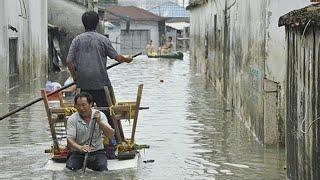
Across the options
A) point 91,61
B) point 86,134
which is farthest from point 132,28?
point 86,134

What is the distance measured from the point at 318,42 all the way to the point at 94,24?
422cm

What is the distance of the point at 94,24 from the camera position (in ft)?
34.7

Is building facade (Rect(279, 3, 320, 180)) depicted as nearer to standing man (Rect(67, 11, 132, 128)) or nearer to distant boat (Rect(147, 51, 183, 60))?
standing man (Rect(67, 11, 132, 128))

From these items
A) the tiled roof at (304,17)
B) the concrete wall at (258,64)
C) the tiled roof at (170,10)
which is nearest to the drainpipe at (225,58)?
the concrete wall at (258,64)

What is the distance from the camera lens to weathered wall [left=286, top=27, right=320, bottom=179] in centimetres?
728

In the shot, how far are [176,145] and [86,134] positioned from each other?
288cm

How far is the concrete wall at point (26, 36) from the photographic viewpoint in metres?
22.0

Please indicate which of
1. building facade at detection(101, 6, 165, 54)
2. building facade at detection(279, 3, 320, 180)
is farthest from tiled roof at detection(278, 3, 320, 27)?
building facade at detection(101, 6, 165, 54)

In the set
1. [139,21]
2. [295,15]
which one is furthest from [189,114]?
[139,21]

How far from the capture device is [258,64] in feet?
41.9

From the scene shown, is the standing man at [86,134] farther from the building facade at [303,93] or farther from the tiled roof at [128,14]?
the tiled roof at [128,14]

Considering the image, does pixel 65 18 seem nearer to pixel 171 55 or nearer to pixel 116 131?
pixel 171 55

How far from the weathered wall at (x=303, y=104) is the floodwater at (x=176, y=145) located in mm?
1226

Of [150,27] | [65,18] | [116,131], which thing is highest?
[150,27]
